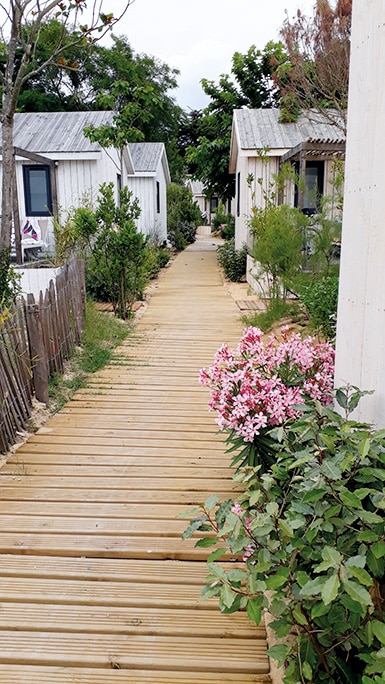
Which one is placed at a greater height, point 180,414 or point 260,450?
point 260,450

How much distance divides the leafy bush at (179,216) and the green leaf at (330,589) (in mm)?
24863

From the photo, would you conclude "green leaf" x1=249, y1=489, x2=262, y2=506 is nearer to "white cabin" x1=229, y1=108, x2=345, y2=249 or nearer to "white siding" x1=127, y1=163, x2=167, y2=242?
"white cabin" x1=229, y1=108, x2=345, y2=249

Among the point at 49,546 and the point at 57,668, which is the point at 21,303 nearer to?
the point at 49,546

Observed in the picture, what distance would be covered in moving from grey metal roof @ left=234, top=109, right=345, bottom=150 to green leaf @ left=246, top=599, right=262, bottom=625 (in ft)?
40.0

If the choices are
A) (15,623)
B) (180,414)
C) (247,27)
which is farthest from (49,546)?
(247,27)

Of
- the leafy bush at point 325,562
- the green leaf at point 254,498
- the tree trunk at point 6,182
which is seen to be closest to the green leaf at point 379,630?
the leafy bush at point 325,562

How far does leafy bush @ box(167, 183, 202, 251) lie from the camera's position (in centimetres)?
2592

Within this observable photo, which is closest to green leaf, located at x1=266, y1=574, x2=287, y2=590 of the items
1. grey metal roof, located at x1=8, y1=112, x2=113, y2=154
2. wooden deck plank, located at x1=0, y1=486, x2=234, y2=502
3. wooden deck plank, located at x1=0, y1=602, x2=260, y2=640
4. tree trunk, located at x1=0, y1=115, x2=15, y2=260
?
wooden deck plank, located at x1=0, y1=602, x2=260, y2=640

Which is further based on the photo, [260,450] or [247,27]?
[247,27]

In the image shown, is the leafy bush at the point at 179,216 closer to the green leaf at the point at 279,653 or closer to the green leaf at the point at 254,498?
the green leaf at the point at 254,498

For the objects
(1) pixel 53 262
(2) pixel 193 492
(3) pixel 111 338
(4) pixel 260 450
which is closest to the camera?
(4) pixel 260 450

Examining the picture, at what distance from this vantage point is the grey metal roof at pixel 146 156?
1955 cm

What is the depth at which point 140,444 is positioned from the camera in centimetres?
404

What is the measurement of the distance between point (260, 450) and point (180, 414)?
1787 mm
